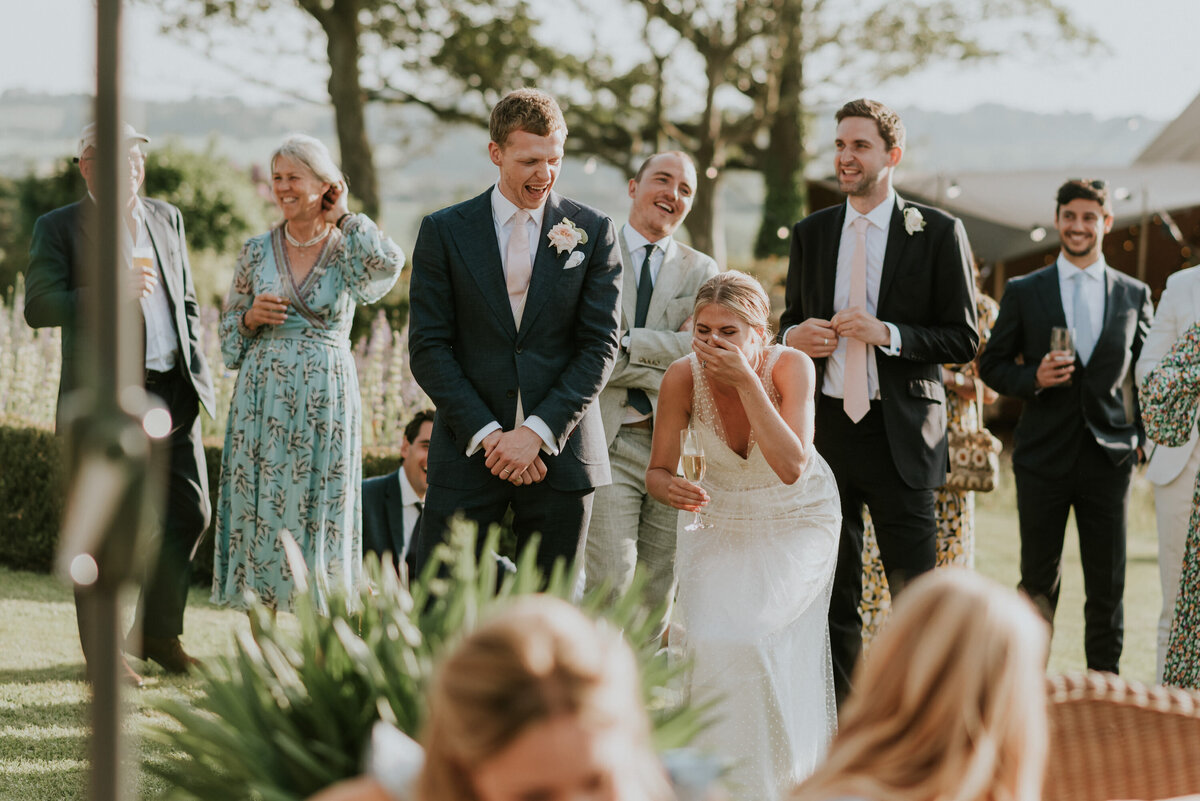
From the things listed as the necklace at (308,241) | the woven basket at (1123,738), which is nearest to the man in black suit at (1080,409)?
the necklace at (308,241)

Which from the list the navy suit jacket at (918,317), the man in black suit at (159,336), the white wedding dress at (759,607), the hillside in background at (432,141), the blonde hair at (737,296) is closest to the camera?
the white wedding dress at (759,607)

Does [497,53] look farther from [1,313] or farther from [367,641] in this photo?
[367,641]

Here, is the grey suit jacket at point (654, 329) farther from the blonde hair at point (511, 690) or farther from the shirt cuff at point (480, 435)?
the blonde hair at point (511, 690)

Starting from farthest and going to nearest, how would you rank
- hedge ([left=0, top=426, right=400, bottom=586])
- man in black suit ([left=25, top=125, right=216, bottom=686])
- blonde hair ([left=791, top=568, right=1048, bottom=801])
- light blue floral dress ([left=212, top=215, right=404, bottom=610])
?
hedge ([left=0, top=426, right=400, bottom=586])
light blue floral dress ([left=212, top=215, right=404, bottom=610])
man in black suit ([left=25, top=125, right=216, bottom=686])
blonde hair ([left=791, top=568, right=1048, bottom=801])

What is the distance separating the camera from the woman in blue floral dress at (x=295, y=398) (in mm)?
5059

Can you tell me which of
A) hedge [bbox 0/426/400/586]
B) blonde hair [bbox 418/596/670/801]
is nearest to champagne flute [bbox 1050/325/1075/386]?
blonde hair [bbox 418/596/670/801]

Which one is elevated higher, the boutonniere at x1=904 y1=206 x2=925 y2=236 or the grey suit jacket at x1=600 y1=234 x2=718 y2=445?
the boutonniere at x1=904 y1=206 x2=925 y2=236

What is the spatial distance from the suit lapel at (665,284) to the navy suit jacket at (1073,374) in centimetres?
162

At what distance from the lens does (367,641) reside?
2359 millimetres

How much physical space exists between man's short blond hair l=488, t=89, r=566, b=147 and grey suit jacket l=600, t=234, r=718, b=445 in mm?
921

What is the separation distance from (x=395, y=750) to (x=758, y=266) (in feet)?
56.8

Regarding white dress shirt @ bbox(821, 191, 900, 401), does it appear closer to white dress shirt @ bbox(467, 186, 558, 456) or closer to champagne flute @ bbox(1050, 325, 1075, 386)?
champagne flute @ bbox(1050, 325, 1075, 386)

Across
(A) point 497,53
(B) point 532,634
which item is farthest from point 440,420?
(A) point 497,53

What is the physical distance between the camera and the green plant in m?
2.08
